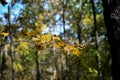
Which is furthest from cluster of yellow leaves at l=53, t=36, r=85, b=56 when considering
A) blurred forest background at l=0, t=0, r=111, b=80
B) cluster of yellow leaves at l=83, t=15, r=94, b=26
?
cluster of yellow leaves at l=83, t=15, r=94, b=26

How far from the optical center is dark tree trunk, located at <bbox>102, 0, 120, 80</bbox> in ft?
12.2

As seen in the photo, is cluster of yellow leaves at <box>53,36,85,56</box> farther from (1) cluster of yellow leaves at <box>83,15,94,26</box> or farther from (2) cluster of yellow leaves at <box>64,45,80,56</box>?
(1) cluster of yellow leaves at <box>83,15,94,26</box>

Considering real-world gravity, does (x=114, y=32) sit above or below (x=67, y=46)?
above

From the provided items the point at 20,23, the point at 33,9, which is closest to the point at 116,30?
the point at 20,23

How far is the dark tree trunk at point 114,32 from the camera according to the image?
372 centimetres

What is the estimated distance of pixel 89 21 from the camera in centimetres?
3225

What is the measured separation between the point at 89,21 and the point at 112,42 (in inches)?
1126

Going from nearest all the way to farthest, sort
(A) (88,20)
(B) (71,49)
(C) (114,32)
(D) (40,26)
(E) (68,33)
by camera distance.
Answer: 1. (B) (71,49)
2. (C) (114,32)
3. (D) (40,26)
4. (A) (88,20)
5. (E) (68,33)

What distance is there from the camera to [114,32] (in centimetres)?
379

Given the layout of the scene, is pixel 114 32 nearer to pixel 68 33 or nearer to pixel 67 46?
pixel 67 46

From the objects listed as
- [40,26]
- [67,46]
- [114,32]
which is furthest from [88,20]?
[67,46]

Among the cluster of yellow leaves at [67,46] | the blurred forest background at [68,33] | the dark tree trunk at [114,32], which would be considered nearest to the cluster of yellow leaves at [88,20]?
the blurred forest background at [68,33]

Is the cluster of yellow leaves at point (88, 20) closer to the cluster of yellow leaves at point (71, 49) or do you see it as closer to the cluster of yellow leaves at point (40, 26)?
the cluster of yellow leaves at point (40, 26)

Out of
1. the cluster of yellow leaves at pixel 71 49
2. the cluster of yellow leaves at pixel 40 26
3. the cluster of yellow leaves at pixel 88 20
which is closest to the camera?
the cluster of yellow leaves at pixel 71 49
